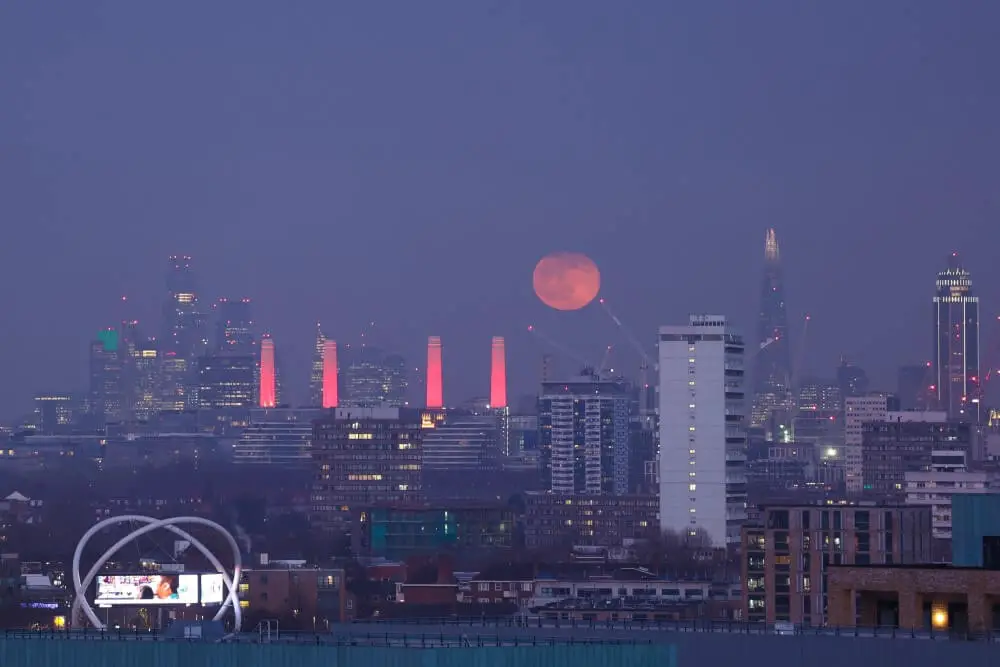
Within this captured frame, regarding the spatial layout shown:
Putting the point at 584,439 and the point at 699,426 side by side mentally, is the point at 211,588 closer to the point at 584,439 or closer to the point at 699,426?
the point at 699,426

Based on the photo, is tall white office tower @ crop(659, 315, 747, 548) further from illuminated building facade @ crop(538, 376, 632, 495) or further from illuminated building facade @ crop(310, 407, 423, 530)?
illuminated building facade @ crop(538, 376, 632, 495)

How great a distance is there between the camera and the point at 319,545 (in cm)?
12025

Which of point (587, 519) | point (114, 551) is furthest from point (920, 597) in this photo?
point (587, 519)

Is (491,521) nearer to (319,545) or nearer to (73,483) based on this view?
(319,545)

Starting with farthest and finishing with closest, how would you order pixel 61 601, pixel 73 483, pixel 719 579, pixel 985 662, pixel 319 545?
pixel 73 483, pixel 319 545, pixel 719 579, pixel 61 601, pixel 985 662

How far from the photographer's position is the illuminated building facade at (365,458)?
17050cm

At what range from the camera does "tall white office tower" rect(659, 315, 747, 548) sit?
118 m

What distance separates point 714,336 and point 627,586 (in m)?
36.9

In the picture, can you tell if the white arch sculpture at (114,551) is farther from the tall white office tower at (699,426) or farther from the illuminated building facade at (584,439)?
the illuminated building facade at (584,439)

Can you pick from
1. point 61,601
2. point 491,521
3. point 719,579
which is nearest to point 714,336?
point 491,521

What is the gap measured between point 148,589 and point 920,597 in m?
27.6

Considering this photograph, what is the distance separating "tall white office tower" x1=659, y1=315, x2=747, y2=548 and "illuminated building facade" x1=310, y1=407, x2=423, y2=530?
48.9 m

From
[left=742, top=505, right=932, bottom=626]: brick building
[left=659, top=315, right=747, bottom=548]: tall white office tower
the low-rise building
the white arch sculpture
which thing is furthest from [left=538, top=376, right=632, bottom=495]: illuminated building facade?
the white arch sculpture

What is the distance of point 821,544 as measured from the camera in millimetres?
68250
